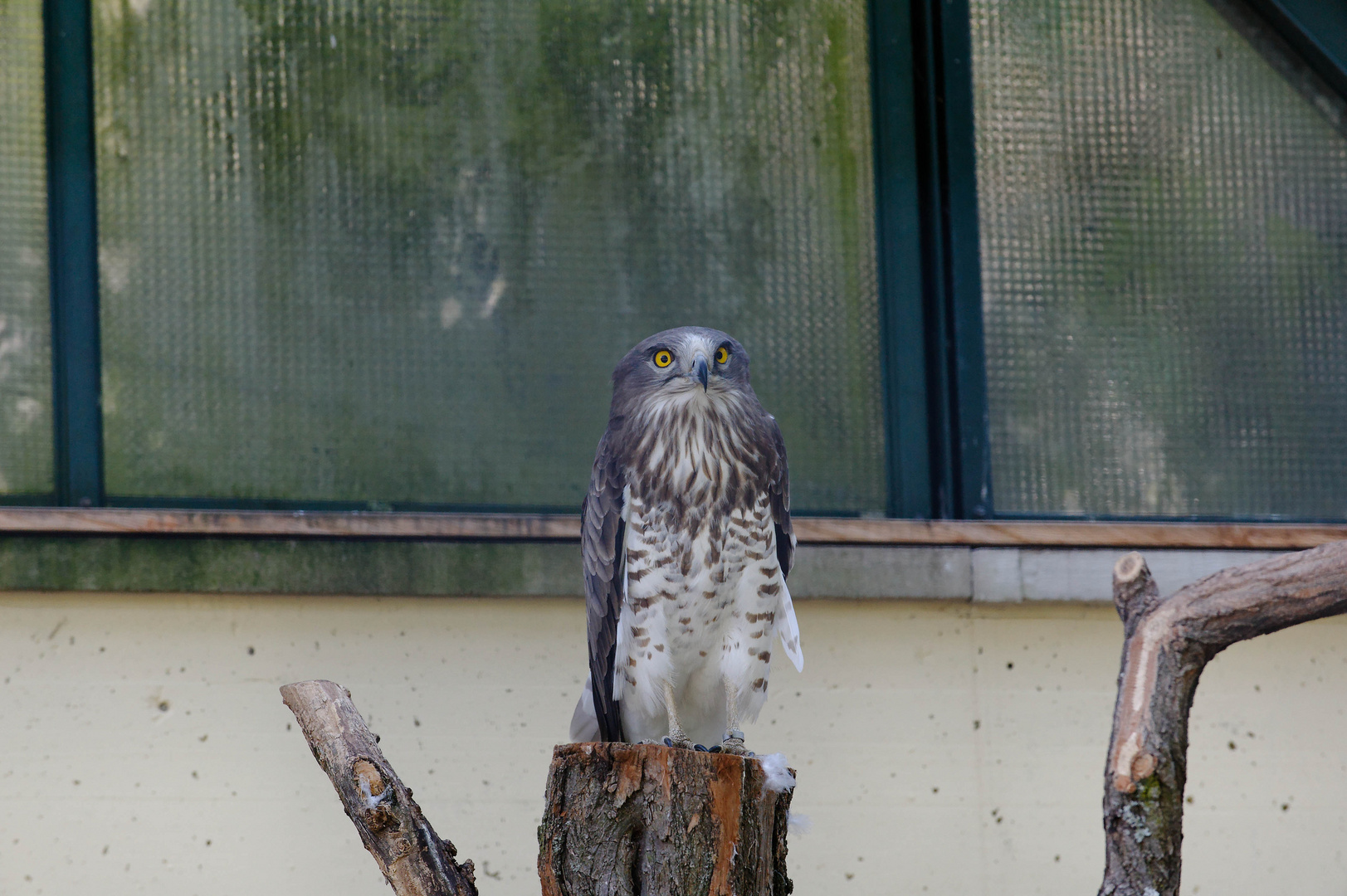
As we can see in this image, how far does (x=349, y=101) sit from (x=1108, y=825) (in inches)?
130

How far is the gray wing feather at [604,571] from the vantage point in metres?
2.76

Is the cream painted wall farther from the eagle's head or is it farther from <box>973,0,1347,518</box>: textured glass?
the eagle's head

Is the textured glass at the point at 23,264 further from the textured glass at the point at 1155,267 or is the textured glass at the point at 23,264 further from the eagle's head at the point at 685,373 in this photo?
the textured glass at the point at 1155,267

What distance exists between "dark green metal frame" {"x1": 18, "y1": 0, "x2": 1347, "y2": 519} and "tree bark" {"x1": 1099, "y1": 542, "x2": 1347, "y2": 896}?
1.68 meters

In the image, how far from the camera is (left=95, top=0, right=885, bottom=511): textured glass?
12.5 feet

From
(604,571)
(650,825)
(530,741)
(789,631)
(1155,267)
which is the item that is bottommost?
(530,741)

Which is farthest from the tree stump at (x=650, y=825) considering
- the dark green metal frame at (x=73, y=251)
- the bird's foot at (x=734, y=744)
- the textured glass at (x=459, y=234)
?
the dark green metal frame at (x=73, y=251)

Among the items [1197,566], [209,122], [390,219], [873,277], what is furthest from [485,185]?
[1197,566]

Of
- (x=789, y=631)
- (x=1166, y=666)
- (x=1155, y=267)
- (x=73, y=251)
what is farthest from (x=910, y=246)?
(x=73, y=251)

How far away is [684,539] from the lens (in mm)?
2707

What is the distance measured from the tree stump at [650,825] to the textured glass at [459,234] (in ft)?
5.76

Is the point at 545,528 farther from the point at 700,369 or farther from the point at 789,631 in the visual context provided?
the point at 700,369

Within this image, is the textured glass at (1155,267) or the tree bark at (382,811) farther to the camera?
the textured glass at (1155,267)

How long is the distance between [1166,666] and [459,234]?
2714 mm
